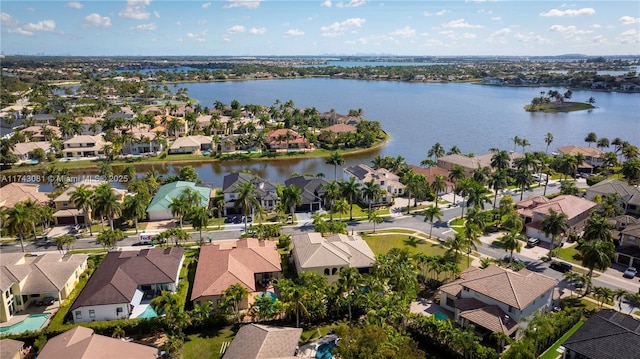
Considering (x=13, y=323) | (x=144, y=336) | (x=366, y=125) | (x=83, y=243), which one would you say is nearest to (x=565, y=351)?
(x=144, y=336)

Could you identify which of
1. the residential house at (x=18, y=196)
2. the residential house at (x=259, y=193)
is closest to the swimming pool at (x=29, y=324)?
the residential house at (x=18, y=196)

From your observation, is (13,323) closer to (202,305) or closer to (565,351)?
(202,305)

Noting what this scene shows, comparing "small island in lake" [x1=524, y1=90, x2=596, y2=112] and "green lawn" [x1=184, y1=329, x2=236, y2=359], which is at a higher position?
"small island in lake" [x1=524, y1=90, x2=596, y2=112]

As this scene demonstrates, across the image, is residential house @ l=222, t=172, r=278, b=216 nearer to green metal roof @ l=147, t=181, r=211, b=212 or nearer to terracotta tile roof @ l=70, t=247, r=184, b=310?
green metal roof @ l=147, t=181, r=211, b=212

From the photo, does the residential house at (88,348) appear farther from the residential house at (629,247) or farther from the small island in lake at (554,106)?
the small island in lake at (554,106)

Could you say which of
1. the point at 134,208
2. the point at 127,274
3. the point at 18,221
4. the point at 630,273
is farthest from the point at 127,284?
the point at 630,273

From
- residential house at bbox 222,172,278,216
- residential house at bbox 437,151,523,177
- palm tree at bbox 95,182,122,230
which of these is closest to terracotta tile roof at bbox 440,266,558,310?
residential house at bbox 222,172,278,216
